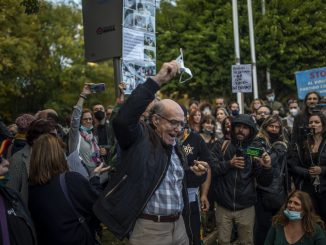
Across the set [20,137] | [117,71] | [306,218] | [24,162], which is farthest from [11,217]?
[306,218]

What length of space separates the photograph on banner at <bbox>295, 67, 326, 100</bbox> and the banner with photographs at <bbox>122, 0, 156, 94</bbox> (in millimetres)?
6378

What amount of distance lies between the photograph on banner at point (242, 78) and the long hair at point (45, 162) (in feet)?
27.5

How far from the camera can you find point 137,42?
19.2ft

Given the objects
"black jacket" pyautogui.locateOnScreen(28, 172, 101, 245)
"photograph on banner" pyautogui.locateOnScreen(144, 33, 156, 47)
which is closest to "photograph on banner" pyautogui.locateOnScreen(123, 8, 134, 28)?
"photograph on banner" pyautogui.locateOnScreen(144, 33, 156, 47)

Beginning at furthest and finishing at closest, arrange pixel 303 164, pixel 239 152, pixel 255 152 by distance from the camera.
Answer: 1. pixel 303 164
2. pixel 239 152
3. pixel 255 152

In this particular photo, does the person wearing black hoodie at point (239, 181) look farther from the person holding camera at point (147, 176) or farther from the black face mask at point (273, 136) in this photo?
the person holding camera at point (147, 176)

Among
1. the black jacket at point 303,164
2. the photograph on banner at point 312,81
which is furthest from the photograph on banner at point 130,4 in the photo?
the photograph on banner at point 312,81

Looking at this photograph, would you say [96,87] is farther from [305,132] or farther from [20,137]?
[305,132]

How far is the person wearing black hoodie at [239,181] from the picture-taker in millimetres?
6215

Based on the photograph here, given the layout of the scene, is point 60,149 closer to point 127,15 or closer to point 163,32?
point 127,15

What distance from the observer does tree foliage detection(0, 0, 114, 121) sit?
86.9 ft

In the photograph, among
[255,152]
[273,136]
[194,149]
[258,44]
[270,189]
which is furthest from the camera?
[258,44]

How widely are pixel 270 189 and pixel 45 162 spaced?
3.20 metres

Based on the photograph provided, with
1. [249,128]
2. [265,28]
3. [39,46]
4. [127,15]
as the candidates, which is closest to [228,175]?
[249,128]
